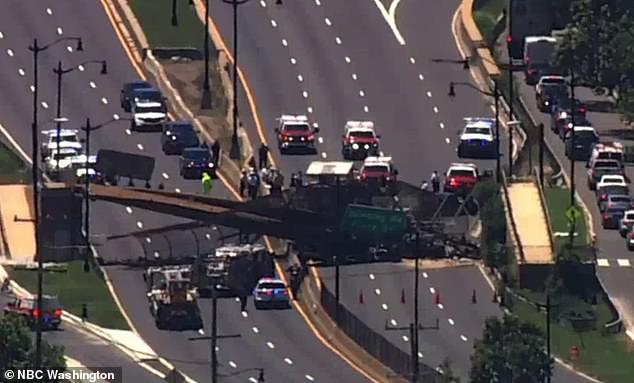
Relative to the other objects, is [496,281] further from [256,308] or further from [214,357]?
[214,357]

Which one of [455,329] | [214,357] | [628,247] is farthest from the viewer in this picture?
[628,247]

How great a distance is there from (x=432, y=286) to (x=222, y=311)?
10.0 m

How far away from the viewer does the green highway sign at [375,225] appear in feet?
634

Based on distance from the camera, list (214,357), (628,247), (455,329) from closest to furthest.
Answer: (214,357) → (455,329) → (628,247)

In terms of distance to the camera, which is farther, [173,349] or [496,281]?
[496,281]

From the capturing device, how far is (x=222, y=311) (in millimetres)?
184125

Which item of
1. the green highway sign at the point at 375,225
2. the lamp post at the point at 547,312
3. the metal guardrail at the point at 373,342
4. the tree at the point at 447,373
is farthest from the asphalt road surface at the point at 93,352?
the green highway sign at the point at 375,225

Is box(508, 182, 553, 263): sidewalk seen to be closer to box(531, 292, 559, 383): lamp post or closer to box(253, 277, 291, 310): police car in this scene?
box(531, 292, 559, 383): lamp post

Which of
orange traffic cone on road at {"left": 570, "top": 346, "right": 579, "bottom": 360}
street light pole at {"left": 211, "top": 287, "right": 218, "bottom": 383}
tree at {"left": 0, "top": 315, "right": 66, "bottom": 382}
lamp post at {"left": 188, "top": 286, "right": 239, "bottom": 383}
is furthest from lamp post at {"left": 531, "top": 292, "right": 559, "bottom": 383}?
tree at {"left": 0, "top": 315, "right": 66, "bottom": 382}

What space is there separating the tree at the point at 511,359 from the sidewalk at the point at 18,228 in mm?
28601

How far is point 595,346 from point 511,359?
47.8 ft

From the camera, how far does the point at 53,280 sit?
188000 mm

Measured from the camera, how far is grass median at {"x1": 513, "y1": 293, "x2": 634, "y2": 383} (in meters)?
174

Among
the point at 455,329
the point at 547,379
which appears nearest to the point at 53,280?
the point at 455,329
